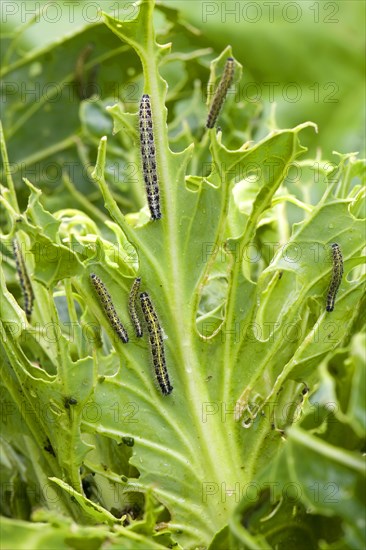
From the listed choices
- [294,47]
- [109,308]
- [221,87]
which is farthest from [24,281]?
[294,47]

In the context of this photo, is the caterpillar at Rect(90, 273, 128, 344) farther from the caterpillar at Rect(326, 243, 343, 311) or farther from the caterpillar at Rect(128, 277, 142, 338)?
the caterpillar at Rect(326, 243, 343, 311)

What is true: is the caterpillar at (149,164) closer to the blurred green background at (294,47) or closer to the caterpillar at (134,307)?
the caterpillar at (134,307)

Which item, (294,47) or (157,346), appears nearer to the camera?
(157,346)

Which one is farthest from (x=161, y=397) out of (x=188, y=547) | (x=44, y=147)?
(x=44, y=147)

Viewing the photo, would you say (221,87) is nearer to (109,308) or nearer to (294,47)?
(109,308)

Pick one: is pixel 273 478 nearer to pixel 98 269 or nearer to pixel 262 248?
pixel 98 269

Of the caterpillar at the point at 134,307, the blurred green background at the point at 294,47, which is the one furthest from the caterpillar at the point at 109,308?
the blurred green background at the point at 294,47

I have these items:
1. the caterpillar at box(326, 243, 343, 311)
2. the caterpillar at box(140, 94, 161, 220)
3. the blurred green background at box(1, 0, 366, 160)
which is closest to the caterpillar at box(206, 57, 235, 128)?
the caterpillar at box(140, 94, 161, 220)
